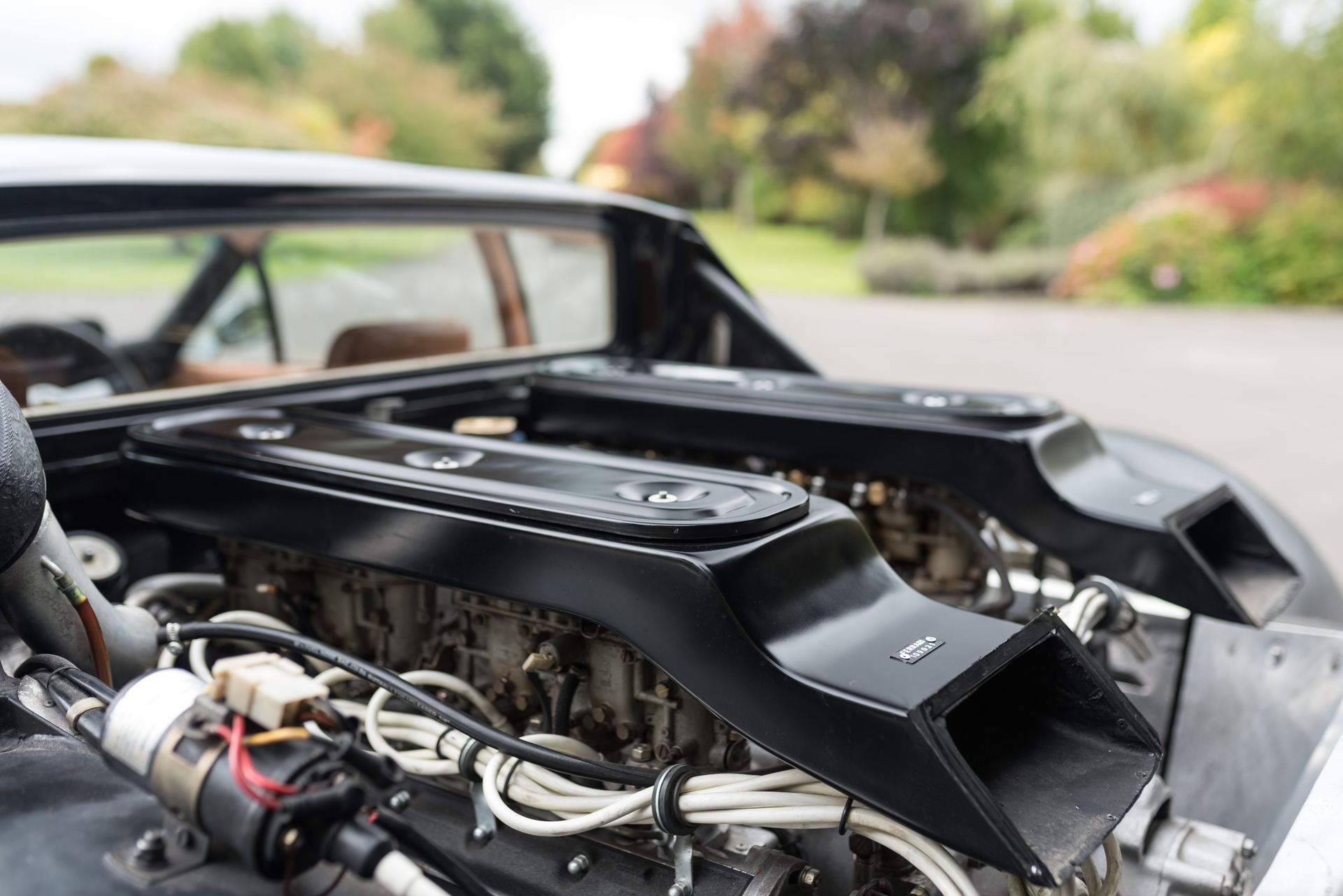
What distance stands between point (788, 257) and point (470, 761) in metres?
24.9

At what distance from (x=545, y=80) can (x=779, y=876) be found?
3923cm

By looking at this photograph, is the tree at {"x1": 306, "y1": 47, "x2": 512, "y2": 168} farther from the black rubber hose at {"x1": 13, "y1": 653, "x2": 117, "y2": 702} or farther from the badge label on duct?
the badge label on duct

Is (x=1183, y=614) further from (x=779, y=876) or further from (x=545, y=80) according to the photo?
(x=545, y=80)

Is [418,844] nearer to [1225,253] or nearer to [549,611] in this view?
[549,611]

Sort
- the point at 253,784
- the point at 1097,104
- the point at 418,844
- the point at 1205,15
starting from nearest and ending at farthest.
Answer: the point at 253,784 → the point at 418,844 → the point at 1097,104 → the point at 1205,15

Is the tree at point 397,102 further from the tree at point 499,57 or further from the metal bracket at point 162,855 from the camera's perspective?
the metal bracket at point 162,855

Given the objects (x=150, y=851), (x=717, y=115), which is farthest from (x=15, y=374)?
(x=717, y=115)

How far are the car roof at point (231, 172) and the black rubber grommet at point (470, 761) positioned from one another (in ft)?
3.72

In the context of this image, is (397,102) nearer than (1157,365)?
No

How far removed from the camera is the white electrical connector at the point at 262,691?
39.4 inches

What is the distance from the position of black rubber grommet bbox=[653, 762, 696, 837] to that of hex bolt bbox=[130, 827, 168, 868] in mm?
527

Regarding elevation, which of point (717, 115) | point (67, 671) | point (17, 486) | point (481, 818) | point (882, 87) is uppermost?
point (882, 87)

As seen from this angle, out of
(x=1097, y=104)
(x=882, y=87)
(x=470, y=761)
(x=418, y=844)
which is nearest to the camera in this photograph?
(x=418, y=844)

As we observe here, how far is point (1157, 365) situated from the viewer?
1095 centimetres
